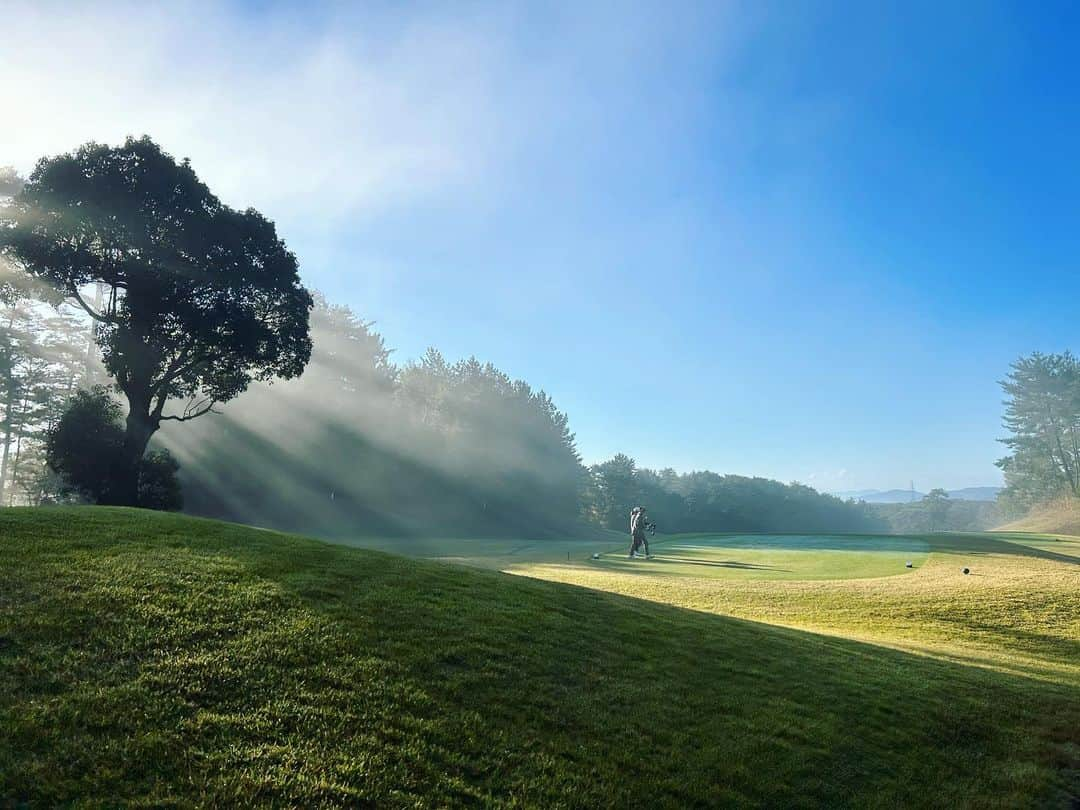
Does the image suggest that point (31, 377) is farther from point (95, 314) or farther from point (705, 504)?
point (705, 504)

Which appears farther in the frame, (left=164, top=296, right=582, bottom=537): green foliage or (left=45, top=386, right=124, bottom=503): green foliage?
(left=164, top=296, right=582, bottom=537): green foliage

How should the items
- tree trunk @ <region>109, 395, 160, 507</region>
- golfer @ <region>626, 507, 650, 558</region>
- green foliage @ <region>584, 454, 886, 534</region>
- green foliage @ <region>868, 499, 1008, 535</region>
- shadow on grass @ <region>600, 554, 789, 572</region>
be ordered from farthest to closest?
1. green foliage @ <region>868, 499, 1008, 535</region>
2. green foliage @ <region>584, 454, 886, 534</region>
3. golfer @ <region>626, 507, 650, 558</region>
4. shadow on grass @ <region>600, 554, 789, 572</region>
5. tree trunk @ <region>109, 395, 160, 507</region>

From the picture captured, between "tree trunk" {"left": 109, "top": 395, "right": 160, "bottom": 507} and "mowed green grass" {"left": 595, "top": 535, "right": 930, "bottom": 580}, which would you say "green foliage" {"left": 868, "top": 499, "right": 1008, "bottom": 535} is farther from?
"tree trunk" {"left": 109, "top": 395, "right": 160, "bottom": 507}

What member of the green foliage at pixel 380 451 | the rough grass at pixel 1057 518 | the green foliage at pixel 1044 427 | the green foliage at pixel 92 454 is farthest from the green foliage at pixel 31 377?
the green foliage at pixel 1044 427

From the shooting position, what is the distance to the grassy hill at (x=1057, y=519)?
61.9 m

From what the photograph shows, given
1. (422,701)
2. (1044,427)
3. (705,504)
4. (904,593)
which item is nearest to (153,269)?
(422,701)

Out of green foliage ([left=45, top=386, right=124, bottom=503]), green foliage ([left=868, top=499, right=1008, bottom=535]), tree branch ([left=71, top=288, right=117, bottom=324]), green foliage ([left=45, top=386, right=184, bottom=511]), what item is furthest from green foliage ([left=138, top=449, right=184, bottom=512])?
green foliage ([left=868, top=499, right=1008, bottom=535])

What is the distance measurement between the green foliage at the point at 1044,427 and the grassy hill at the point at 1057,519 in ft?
18.9

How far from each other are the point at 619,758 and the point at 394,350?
2984 inches

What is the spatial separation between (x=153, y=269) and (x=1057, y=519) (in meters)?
93.2

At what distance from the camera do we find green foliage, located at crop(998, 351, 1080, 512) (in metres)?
83.8

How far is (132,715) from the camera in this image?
15.3 feet

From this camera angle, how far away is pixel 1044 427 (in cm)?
8719

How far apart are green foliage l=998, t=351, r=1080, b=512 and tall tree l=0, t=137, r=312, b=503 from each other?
352 feet
